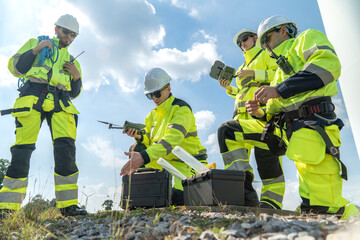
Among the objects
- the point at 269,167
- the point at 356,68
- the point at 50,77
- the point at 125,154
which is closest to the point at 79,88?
the point at 50,77

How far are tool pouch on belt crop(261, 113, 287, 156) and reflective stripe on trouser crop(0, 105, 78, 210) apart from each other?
2.92m

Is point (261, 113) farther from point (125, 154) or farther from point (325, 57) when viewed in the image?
point (125, 154)

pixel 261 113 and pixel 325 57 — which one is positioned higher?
pixel 325 57

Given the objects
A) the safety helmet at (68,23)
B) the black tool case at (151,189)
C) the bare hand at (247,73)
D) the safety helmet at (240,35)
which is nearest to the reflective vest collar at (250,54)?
the safety helmet at (240,35)

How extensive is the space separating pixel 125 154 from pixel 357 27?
3303 mm

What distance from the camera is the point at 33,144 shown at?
4.90 m

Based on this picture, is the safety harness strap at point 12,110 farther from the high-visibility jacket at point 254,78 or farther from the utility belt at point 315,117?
the utility belt at point 315,117

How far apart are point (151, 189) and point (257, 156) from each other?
1585mm

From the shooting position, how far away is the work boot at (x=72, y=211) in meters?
4.49

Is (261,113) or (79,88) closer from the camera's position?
(261,113)

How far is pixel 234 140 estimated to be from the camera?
4184 mm

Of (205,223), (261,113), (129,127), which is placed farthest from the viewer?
(129,127)

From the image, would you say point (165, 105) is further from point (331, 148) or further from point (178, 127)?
point (331, 148)

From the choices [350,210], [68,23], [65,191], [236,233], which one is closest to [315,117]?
[350,210]
